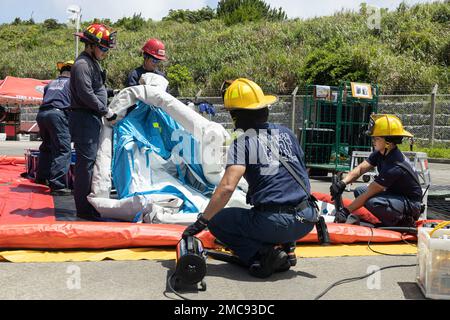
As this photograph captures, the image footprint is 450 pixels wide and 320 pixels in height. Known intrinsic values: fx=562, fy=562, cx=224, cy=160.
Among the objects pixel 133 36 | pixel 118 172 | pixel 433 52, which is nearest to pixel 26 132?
pixel 133 36

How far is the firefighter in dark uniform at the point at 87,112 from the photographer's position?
5.73 m

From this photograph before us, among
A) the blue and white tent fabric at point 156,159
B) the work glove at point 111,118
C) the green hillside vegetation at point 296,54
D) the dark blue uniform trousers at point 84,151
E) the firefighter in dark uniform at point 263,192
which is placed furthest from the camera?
the green hillside vegetation at point 296,54

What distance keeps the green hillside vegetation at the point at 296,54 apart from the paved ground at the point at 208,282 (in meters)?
16.6

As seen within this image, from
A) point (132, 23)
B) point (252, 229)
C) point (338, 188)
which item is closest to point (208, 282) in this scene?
point (252, 229)

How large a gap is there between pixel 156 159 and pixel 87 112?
911 millimetres

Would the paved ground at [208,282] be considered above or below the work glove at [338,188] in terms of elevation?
below

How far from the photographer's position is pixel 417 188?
5570 mm

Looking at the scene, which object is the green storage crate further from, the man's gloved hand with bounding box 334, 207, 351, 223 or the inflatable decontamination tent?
the man's gloved hand with bounding box 334, 207, 351, 223

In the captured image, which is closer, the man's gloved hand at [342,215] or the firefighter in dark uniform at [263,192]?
the firefighter in dark uniform at [263,192]

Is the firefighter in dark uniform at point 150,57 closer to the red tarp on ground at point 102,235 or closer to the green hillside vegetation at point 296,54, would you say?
the red tarp on ground at point 102,235

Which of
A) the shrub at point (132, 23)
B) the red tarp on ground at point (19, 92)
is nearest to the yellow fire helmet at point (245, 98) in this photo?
the red tarp on ground at point (19, 92)

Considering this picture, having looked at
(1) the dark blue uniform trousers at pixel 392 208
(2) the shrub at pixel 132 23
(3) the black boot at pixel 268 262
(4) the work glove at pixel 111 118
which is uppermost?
(2) the shrub at pixel 132 23

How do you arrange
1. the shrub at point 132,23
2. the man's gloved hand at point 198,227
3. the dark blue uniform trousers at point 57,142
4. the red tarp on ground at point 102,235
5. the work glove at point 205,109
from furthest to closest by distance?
1. the shrub at point 132,23
2. the work glove at point 205,109
3. the dark blue uniform trousers at point 57,142
4. the red tarp on ground at point 102,235
5. the man's gloved hand at point 198,227
